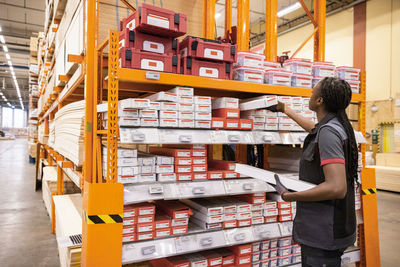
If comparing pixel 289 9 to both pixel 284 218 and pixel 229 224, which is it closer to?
pixel 284 218

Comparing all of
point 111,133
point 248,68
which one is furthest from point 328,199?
point 248,68

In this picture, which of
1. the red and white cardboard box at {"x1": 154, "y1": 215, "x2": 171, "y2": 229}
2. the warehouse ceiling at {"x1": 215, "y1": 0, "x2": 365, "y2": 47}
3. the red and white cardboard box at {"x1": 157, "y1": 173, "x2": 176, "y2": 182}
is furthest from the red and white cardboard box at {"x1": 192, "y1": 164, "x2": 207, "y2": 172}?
the warehouse ceiling at {"x1": 215, "y1": 0, "x2": 365, "y2": 47}

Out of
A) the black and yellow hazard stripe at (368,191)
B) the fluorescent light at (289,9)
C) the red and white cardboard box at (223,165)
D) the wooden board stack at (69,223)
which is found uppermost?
the fluorescent light at (289,9)

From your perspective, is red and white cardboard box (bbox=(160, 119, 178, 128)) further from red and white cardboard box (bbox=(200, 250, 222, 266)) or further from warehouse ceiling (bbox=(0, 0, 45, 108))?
warehouse ceiling (bbox=(0, 0, 45, 108))

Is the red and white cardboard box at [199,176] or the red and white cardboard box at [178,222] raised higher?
the red and white cardboard box at [199,176]

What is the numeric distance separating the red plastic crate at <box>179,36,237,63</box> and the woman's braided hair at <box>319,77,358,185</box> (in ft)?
3.56

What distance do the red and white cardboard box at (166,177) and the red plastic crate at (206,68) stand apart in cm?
87

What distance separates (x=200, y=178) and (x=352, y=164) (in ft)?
4.10

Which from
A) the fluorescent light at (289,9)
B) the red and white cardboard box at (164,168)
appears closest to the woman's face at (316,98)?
the red and white cardboard box at (164,168)

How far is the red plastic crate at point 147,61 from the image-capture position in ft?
7.64

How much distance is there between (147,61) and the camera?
2408 mm

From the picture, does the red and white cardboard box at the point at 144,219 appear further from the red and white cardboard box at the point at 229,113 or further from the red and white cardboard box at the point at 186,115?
the red and white cardboard box at the point at 229,113

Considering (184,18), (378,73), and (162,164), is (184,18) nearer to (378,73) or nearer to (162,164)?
(162,164)

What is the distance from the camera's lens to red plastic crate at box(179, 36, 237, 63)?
259 cm
